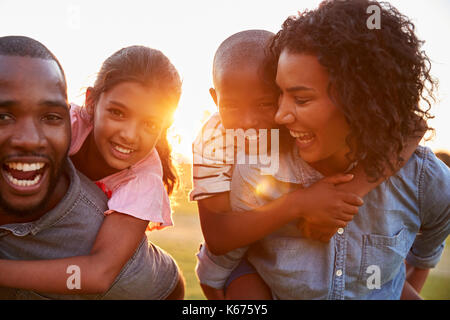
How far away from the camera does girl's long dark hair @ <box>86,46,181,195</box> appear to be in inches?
90.0

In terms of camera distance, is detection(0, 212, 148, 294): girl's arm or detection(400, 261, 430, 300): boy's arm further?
detection(400, 261, 430, 300): boy's arm

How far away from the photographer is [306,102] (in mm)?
2021

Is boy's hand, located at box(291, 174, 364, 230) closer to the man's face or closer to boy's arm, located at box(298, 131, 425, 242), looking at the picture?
boy's arm, located at box(298, 131, 425, 242)

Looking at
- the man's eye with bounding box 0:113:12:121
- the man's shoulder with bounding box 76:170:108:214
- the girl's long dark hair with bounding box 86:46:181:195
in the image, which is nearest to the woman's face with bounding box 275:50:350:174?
the girl's long dark hair with bounding box 86:46:181:195

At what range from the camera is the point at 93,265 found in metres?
1.89

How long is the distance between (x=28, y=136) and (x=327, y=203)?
52.7 inches

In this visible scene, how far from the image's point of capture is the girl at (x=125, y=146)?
200cm

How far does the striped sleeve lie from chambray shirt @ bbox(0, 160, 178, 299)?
16.4 inches

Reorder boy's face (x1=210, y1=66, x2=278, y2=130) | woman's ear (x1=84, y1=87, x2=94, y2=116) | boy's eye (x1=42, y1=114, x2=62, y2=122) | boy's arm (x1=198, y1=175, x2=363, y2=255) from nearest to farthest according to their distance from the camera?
1. boy's eye (x1=42, y1=114, x2=62, y2=122)
2. boy's arm (x1=198, y1=175, x2=363, y2=255)
3. boy's face (x1=210, y1=66, x2=278, y2=130)
4. woman's ear (x1=84, y1=87, x2=94, y2=116)

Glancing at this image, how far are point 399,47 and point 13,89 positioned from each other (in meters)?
1.69

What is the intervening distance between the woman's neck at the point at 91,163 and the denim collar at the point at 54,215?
0.24 metres

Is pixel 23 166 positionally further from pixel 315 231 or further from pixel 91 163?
pixel 315 231
